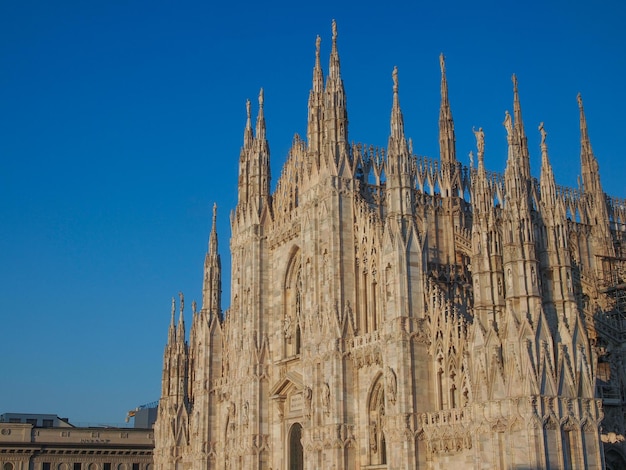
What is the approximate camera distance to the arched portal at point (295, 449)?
4934 cm

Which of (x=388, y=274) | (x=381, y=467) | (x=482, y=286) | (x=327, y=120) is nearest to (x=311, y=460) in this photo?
(x=381, y=467)

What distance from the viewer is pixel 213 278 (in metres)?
63.2

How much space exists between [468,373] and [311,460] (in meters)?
11.8

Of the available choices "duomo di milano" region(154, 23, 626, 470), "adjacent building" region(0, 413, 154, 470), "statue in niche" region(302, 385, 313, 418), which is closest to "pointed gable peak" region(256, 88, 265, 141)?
"duomo di milano" region(154, 23, 626, 470)

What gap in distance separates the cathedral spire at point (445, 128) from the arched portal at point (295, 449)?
60.3 feet

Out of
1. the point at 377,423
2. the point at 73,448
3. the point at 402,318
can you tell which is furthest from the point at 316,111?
the point at 73,448

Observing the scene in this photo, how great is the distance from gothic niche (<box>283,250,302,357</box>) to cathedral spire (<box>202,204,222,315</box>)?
35.1 ft

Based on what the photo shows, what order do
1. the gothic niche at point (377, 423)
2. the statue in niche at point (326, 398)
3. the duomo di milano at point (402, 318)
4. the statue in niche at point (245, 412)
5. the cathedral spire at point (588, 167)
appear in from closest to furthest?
the duomo di milano at point (402, 318), the gothic niche at point (377, 423), the statue in niche at point (326, 398), the statue in niche at point (245, 412), the cathedral spire at point (588, 167)

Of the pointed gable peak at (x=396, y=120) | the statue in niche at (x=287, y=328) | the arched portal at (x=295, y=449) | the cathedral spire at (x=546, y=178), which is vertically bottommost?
the arched portal at (x=295, y=449)

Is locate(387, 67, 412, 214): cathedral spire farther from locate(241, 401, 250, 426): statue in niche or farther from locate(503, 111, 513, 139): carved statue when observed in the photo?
locate(241, 401, 250, 426): statue in niche

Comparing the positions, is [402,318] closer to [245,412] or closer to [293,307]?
[293,307]

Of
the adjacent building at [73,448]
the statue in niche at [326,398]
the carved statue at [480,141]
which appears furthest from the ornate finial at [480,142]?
the adjacent building at [73,448]

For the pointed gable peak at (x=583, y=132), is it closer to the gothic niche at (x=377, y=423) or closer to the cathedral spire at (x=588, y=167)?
the cathedral spire at (x=588, y=167)

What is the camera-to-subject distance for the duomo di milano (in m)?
31.8
